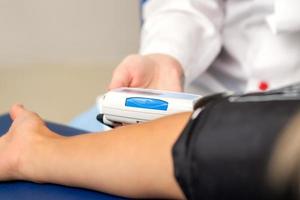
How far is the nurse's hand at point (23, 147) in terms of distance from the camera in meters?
0.51

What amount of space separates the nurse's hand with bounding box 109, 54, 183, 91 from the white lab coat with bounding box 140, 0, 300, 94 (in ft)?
0.21

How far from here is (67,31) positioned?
5.82ft

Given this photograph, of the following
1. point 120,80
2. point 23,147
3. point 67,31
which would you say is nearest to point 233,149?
point 23,147

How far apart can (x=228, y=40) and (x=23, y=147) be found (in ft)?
1.66

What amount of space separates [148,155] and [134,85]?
0.96 feet

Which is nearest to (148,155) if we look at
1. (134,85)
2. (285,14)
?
(134,85)

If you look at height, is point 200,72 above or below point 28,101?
above

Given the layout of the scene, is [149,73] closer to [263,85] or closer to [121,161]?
[263,85]

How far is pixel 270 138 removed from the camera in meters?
0.35

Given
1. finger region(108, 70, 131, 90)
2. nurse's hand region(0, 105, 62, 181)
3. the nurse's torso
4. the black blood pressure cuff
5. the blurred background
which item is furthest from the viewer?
the blurred background

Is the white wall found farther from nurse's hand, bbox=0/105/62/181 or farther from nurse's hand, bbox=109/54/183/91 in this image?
nurse's hand, bbox=0/105/62/181

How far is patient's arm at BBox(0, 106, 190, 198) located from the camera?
43 centimetres

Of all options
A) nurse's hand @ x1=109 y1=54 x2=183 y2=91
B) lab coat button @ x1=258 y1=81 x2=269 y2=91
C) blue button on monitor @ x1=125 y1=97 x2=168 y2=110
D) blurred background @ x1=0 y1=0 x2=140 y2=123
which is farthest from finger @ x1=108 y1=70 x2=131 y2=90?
blurred background @ x1=0 y1=0 x2=140 y2=123

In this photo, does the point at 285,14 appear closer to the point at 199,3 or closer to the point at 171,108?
the point at 199,3
